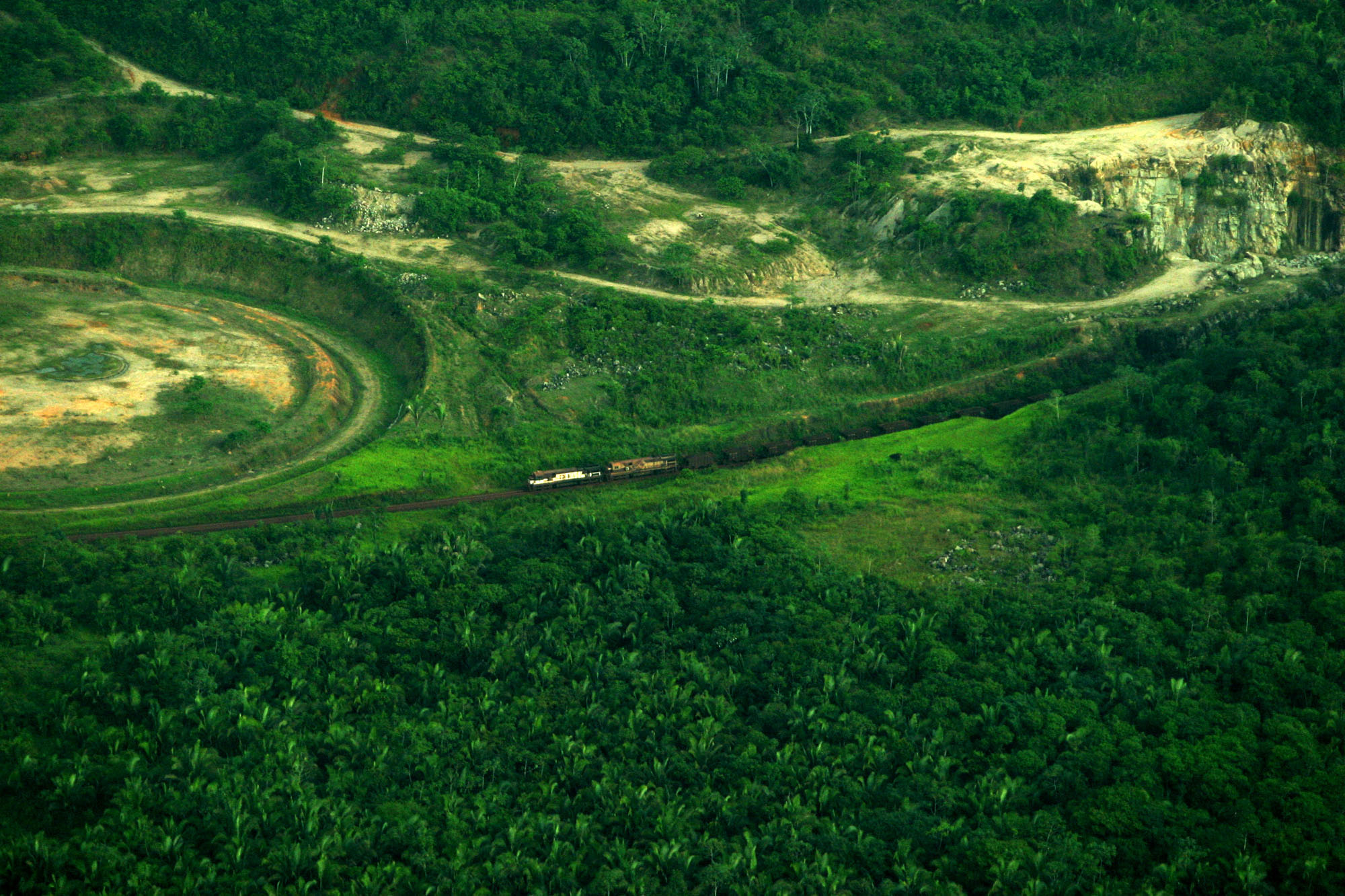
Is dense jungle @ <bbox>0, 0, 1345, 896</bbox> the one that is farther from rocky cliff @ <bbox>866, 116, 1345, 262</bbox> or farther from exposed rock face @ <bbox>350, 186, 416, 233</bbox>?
exposed rock face @ <bbox>350, 186, 416, 233</bbox>

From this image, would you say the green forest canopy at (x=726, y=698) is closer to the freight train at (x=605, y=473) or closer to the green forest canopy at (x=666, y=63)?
the freight train at (x=605, y=473)

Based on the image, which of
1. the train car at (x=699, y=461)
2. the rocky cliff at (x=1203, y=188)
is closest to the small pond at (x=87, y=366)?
the train car at (x=699, y=461)

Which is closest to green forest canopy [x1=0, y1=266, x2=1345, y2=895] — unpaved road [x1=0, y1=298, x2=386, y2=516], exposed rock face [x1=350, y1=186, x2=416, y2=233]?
unpaved road [x1=0, y1=298, x2=386, y2=516]

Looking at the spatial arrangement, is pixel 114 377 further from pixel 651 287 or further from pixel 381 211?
pixel 651 287

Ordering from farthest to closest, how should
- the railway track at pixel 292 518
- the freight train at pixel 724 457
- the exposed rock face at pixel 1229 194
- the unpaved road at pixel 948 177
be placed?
the exposed rock face at pixel 1229 194 → the unpaved road at pixel 948 177 → the freight train at pixel 724 457 → the railway track at pixel 292 518

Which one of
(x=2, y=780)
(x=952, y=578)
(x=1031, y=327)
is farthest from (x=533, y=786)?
(x=1031, y=327)

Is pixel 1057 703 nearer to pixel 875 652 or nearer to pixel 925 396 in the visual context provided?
pixel 875 652
